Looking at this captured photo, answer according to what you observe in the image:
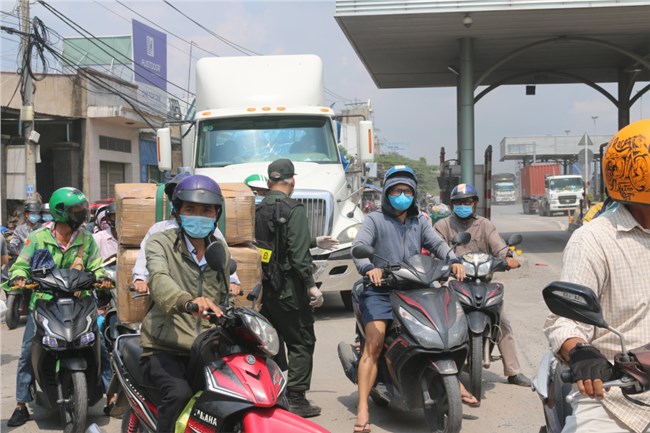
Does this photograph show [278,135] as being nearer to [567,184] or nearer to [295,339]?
[295,339]

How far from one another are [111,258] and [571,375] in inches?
205

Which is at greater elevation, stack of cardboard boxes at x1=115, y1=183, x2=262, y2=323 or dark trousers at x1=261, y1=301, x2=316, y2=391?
stack of cardboard boxes at x1=115, y1=183, x2=262, y2=323

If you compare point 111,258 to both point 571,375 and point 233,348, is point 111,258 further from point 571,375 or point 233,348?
point 571,375

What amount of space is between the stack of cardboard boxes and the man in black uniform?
19cm

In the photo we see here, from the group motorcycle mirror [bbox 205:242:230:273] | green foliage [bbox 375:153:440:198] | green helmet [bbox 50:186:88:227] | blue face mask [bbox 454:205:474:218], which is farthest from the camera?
green foliage [bbox 375:153:440:198]

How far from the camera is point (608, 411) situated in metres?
2.47

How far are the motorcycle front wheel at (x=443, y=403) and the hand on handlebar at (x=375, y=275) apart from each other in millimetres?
705

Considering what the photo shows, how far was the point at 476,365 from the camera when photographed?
620 cm

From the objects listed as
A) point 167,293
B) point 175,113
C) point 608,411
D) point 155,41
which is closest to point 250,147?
point 167,293

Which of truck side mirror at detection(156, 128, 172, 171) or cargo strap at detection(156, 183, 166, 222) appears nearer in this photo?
cargo strap at detection(156, 183, 166, 222)

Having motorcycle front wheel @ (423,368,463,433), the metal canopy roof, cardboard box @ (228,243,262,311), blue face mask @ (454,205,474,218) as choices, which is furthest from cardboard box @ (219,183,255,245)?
the metal canopy roof

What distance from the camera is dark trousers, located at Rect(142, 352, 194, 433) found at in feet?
12.0

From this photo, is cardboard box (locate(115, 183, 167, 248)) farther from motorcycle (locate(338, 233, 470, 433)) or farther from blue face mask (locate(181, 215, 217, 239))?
blue face mask (locate(181, 215, 217, 239))

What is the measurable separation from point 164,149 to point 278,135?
1817mm
